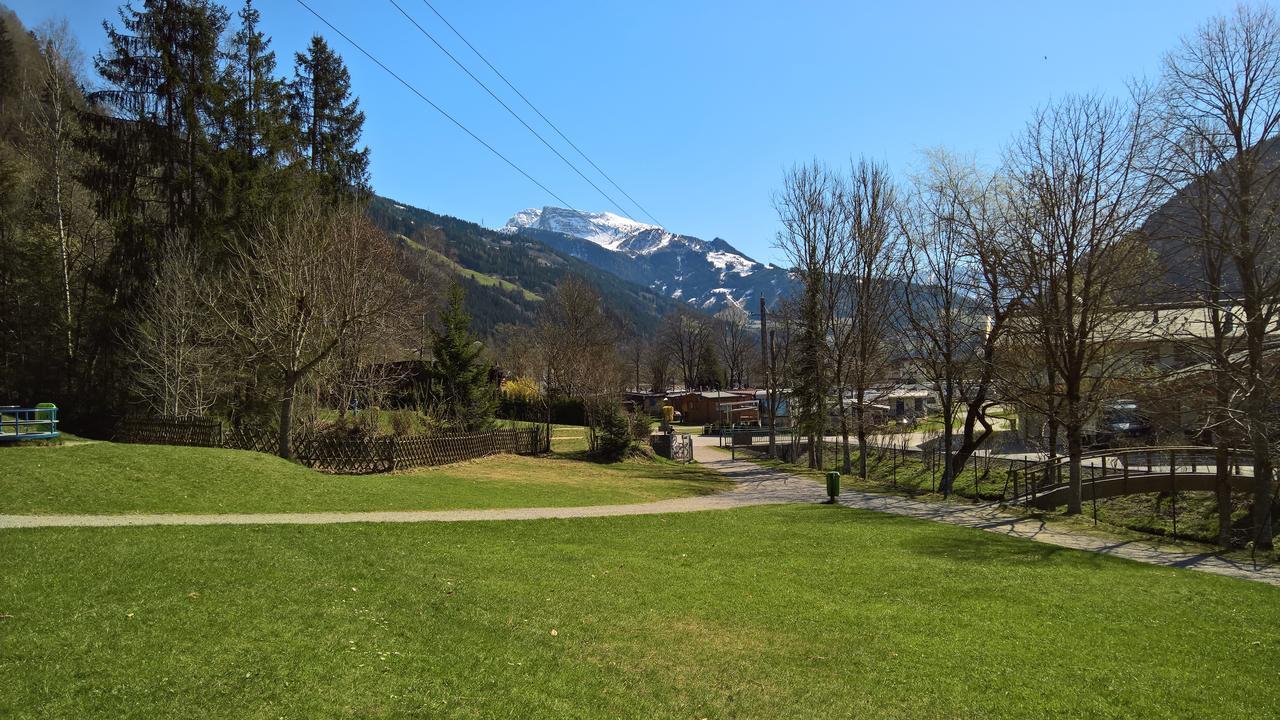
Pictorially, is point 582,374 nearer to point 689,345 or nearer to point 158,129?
point 158,129

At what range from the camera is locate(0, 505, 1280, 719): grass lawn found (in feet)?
18.1

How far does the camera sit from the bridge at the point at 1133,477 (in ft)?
66.9

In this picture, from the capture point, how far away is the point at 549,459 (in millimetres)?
32375

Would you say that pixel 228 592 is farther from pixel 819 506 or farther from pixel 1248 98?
pixel 1248 98

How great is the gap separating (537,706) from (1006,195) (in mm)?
23219

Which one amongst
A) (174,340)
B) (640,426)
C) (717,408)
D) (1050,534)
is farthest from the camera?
(717,408)

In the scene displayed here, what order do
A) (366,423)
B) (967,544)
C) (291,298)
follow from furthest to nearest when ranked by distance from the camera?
(366,423) → (291,298) → (967,544)

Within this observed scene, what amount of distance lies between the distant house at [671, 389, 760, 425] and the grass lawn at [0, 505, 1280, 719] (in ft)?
175

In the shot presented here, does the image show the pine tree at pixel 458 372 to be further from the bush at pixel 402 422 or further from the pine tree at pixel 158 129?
the pine tree at pixel 158 129

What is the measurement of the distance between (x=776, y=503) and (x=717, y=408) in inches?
1796

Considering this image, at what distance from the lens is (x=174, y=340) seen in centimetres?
2439

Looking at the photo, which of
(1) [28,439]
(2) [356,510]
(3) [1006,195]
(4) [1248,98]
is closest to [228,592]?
(2) [356,510]

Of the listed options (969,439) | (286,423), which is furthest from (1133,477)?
(286,423)

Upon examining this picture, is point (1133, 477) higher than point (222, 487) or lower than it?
lower
